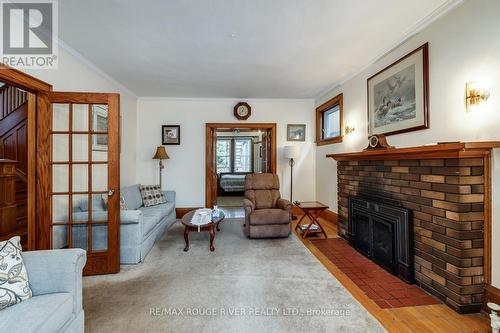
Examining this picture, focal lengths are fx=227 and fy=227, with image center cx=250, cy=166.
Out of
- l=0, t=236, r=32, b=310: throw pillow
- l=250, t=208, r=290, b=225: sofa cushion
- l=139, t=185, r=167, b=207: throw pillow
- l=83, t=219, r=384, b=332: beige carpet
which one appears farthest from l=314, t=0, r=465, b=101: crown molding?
l=139, t=185, r=167, b=207: throw pillow

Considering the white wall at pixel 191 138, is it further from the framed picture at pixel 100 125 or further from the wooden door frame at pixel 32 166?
the wooden door frame at pixel 32 166

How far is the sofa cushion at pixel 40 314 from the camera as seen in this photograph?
1085 millimetres

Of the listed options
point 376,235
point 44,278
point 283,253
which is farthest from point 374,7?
point 44,278

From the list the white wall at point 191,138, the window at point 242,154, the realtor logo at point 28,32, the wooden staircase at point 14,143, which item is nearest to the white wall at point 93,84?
the realtor logo at point 28,32

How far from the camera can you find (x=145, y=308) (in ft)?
6.25

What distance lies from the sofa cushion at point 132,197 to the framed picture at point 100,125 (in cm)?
116

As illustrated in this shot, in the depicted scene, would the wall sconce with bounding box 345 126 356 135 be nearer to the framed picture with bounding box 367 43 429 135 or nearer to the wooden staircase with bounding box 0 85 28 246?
the framed picture with bounding box 367 43 429 135

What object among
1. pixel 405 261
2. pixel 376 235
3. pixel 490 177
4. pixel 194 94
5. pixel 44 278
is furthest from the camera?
pixel 194 94

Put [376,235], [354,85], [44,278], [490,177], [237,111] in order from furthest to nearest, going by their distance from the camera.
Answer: [237,111] < [354,85] < [376,235] < [490,177] < [44,278]

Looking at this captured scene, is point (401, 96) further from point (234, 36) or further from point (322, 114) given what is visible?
point (322, 114)

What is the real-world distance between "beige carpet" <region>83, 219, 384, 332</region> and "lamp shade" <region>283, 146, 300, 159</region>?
7.46 ft

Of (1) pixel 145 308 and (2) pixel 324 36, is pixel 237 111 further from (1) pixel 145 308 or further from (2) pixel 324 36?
(1) pixel 145 308

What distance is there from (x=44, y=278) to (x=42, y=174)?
4.77 feet

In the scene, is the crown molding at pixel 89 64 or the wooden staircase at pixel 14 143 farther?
the wooden staircase at pixel 14 143
